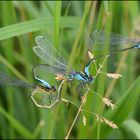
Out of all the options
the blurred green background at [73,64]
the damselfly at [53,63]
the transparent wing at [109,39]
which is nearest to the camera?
the damselfly at [53,63]

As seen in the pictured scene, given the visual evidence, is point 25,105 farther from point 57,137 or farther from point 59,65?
point 59,65

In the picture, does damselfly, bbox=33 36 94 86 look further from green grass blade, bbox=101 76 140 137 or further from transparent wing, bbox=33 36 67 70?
green grass blade, bbox=101 76 140 137

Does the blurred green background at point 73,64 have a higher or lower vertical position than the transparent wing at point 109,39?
lower

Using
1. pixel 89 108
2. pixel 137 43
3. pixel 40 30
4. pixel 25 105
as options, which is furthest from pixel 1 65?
pixel 137 43

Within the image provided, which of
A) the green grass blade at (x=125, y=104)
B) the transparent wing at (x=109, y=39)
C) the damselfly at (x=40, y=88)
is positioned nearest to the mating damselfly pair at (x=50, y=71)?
the damselfly at (x=40, y=88)

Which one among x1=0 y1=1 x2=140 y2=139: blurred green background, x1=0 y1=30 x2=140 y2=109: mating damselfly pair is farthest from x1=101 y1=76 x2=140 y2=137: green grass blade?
x1=0 y1=30 x2=140 y2=109: mating damselfly pair

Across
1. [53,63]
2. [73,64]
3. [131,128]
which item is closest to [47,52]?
[53,63]

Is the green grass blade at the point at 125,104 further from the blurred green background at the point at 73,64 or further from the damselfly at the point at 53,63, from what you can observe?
the damselfly at the point at 53,63
